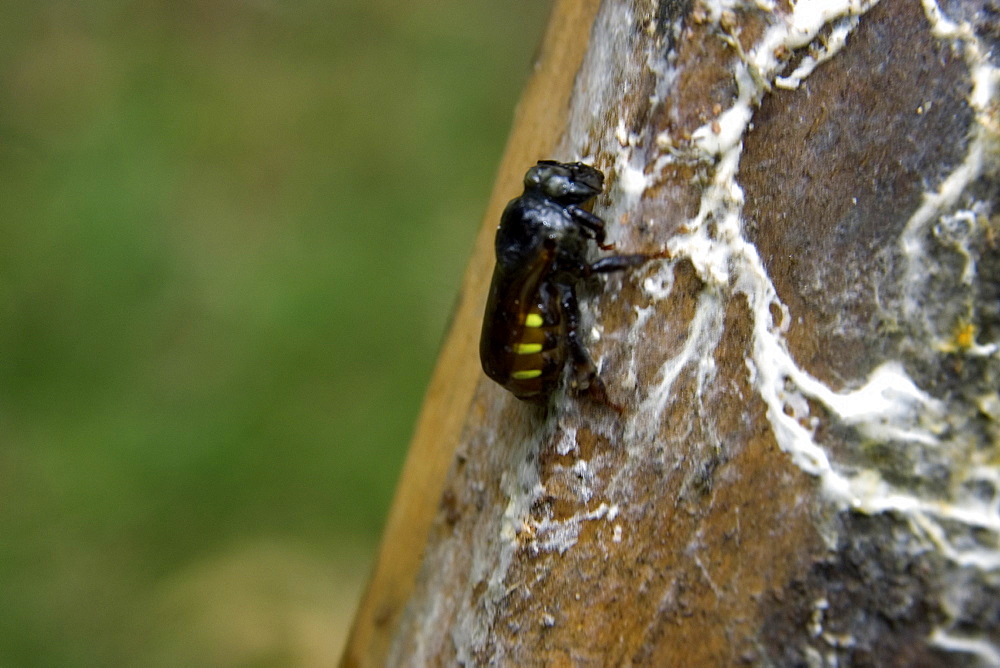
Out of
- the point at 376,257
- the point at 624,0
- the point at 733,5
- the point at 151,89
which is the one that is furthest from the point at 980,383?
the point at 151,89

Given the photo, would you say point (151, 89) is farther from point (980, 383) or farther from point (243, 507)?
point (980, 383)

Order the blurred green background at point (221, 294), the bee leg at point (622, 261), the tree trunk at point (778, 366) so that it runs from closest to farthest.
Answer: the tree trunk at point (778, 366), the bee leg at point (622, 261), the blurred green background at point (221, 294)

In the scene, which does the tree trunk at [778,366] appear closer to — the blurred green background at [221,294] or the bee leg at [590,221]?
the bee leg at [590,221]

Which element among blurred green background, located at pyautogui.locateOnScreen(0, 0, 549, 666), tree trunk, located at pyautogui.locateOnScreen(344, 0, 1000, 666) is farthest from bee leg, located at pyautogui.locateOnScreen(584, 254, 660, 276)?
blurred green background, located at pyautogui.locateOnScreen(0, 0, 549, 666)

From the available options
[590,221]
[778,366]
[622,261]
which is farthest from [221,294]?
[778,366]

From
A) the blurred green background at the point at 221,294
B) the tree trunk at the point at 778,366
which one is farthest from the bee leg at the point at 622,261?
the blurred green background at the point at 221,294

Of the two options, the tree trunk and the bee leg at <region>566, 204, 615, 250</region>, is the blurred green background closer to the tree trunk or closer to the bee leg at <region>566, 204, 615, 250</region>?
the tree trunk
